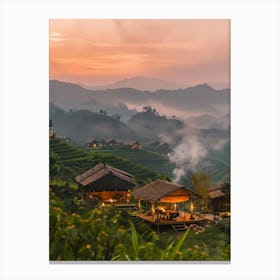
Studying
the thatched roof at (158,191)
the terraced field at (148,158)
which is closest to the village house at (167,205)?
the thatched roof at (158,191)

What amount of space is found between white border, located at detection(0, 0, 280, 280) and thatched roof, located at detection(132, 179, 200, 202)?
1.40ft

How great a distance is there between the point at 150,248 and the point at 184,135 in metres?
0.97

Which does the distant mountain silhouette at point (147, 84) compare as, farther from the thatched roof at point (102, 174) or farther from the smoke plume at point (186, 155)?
the thatched roof at point (102, 174)

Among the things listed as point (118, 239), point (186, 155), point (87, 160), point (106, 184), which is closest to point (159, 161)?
point (186, 155)

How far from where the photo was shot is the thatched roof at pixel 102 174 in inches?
176

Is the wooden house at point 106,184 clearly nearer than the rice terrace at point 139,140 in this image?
No

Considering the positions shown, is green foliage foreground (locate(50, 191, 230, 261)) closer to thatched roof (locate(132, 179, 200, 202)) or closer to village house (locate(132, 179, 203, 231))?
village house (locate(132, 179, 203, 231))
